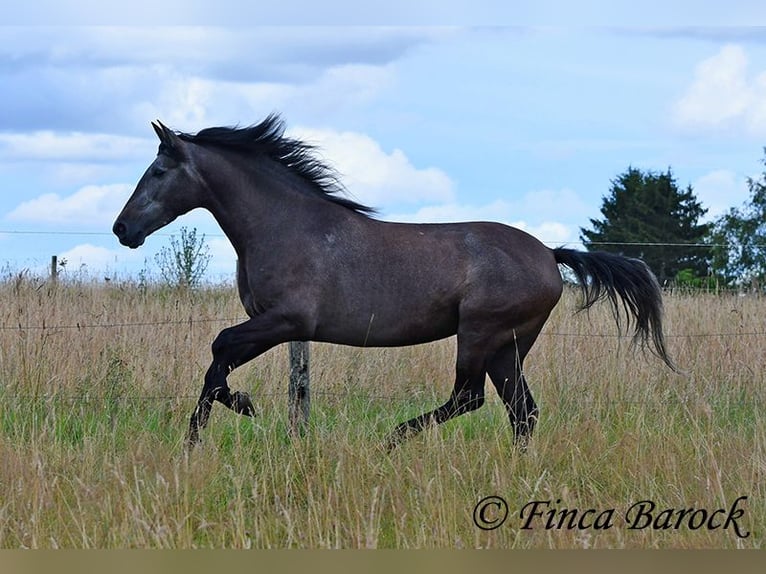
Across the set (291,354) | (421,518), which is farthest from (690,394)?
(421,518)

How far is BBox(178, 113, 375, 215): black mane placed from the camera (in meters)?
7.41

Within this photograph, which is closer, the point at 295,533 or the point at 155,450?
the point at 295,533

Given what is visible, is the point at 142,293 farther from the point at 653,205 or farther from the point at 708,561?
the point at 653,205

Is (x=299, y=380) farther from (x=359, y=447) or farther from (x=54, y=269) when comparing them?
(x=54, y=269)

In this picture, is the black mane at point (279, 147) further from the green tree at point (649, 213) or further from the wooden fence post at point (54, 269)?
the green tree at point (649, 213)

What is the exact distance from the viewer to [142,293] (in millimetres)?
12906

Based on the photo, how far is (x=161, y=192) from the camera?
716cm

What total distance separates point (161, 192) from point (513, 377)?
9.27ft

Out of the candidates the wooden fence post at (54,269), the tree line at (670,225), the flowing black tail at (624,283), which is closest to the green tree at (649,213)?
the tree line at (670,225)

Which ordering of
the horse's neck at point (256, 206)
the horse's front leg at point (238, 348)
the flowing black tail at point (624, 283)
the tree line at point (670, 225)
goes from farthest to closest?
the tree line at point (670, 225) < the flowing black tail at point (624, 283) < the horse's neck at point (256, 206) < the horse's front leg at point (238, 348)

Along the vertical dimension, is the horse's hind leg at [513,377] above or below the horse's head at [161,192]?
below

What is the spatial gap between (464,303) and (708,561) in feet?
9.37

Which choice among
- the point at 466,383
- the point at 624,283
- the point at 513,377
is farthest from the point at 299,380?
the point at 624,283

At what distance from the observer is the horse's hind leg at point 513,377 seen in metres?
7.33
